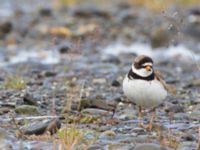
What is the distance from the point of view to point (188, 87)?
398 inches

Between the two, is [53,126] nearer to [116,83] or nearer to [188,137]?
[188,137]

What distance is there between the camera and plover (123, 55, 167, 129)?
7.07 metres

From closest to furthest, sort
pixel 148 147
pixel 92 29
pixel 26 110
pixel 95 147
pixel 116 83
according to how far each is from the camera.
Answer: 1. pixel 148 147
2. pixel 95 147
3. pixel 26 110
4. pixel 116 83
5. pixel 92 29

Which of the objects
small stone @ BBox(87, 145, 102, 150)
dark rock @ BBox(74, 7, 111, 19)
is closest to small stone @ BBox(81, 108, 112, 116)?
small stone @ BBox(87, 145, 102, 150)

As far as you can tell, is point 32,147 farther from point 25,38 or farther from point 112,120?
point 25,38

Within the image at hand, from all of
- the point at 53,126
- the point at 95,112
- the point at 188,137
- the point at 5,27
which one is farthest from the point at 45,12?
the point at 188,137

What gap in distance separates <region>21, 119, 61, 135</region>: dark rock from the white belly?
82cm

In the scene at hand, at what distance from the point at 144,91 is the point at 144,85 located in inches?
2.3

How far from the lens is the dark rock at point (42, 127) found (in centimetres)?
659

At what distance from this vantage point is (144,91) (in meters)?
7.06

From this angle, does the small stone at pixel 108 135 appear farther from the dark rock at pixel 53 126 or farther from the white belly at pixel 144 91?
the white belly at pixel 144 91

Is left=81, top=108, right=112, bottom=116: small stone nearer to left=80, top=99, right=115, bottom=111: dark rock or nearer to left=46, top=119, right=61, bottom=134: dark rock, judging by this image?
left=80, top=99, right=115, bottom=111: dark rock

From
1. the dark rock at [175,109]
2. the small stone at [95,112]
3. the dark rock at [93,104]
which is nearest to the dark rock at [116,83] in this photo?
the dark rock at [175,109]

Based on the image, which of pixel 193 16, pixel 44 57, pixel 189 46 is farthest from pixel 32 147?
pixel 193 16
